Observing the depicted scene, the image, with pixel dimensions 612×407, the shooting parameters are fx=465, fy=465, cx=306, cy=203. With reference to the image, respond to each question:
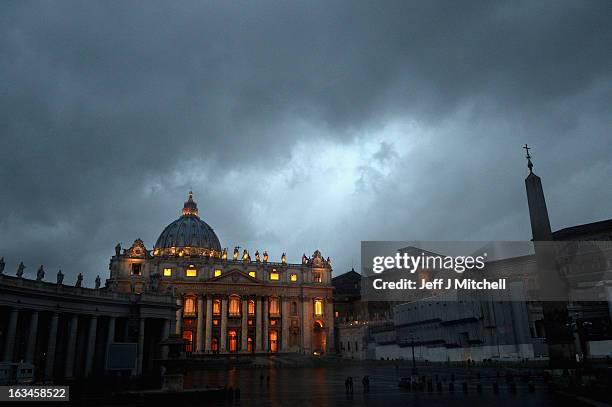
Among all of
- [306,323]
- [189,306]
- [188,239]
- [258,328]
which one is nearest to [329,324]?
[306,323]

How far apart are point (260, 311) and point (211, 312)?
10.5 m

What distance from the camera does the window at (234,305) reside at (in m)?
100

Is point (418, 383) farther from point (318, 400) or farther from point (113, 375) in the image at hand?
point (113, 375)

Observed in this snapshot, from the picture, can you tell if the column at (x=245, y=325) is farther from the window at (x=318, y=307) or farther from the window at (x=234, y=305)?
the window at (x=318, y=307)

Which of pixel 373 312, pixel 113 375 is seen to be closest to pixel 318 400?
pixel 113 375

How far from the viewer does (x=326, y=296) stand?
107438mm

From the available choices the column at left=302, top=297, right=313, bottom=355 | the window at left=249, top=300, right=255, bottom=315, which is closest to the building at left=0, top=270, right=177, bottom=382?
the window at left=249, top=300, right=255, bottom=315

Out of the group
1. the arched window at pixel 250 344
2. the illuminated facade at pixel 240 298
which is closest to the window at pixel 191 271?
the illuminated facade at pixel 240 298

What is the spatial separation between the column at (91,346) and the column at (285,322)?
189ft

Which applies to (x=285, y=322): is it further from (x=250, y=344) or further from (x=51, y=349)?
(x=51, y=349)

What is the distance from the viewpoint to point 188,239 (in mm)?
124250

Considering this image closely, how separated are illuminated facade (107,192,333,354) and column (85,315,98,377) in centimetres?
4598

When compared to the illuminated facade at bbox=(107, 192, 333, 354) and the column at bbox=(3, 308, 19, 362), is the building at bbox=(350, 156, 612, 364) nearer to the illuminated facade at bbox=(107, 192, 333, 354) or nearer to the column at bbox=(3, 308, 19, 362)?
the illuminated facade at bbox=(107, 192, 333, 354)

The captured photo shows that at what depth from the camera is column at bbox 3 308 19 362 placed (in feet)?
115
